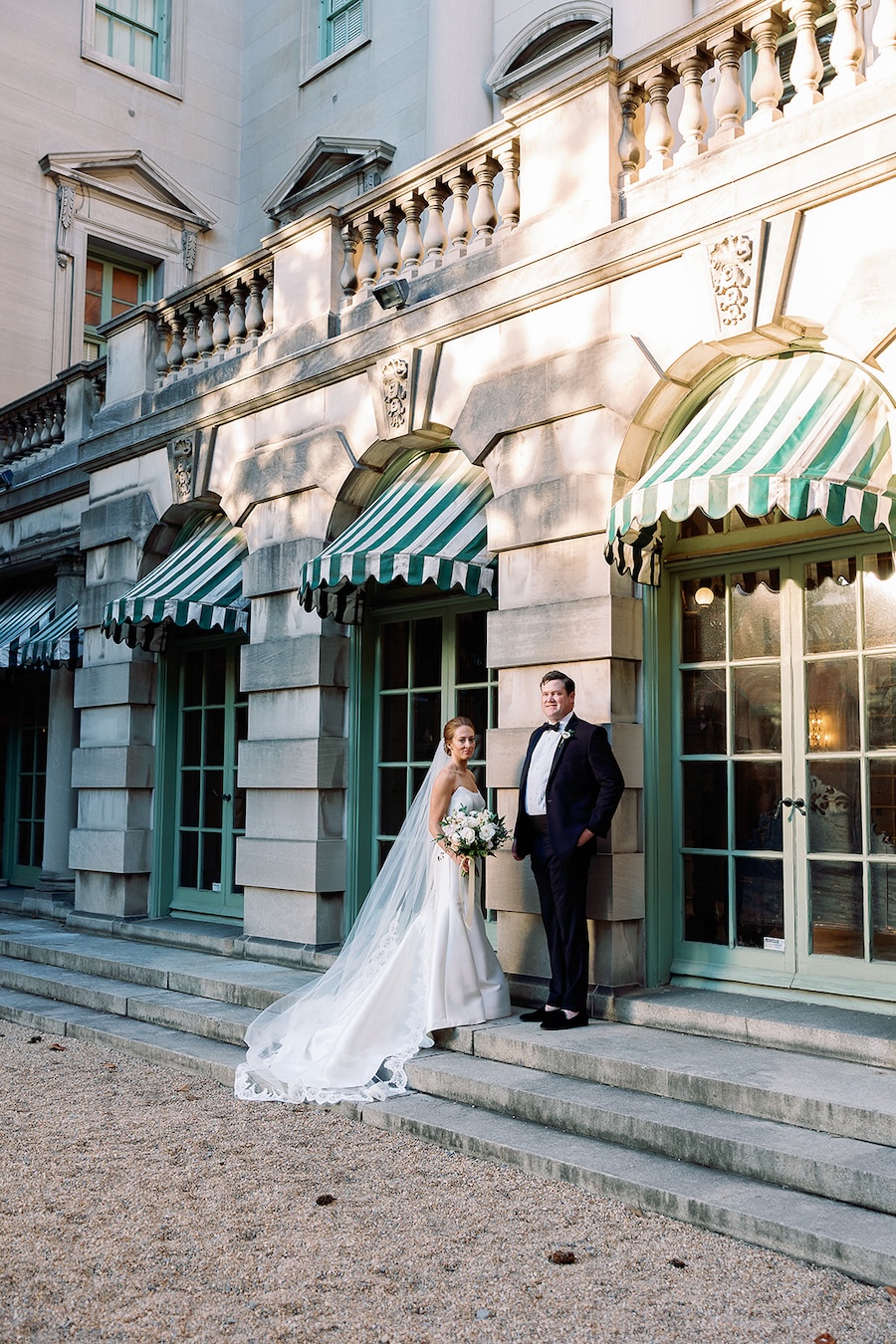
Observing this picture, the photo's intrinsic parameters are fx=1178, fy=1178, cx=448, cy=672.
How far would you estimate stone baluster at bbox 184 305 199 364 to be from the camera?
1137 centimetres

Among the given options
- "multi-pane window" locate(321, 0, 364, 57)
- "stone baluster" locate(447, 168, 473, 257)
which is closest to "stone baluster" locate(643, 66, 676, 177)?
"stone baluster" locate(447, 168, 473, 257)

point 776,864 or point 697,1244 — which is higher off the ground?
point 776,864

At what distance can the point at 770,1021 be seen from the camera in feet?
20.1

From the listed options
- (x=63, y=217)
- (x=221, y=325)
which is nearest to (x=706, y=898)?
(x=221, y=325)

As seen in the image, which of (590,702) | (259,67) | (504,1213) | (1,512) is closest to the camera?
(504,1213)

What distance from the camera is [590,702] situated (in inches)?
282

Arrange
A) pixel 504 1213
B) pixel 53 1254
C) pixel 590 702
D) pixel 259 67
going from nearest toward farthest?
1. pixel 53 1254
2. pixel 504 1213
3. pixel 590 702
4. pixel 259 67

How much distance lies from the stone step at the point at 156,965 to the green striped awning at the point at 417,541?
279 cm

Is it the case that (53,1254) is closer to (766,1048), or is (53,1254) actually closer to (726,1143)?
(726,1143)

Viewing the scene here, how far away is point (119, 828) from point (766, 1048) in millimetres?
7142

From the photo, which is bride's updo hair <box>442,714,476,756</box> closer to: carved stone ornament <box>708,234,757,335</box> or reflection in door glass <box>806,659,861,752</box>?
reflection in door glass <box>806,659,861,752</box>

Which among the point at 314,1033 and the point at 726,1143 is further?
the point at 314,1033

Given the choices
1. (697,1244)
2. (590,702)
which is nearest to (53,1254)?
(697,1244)

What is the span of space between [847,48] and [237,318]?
19.7 ft
